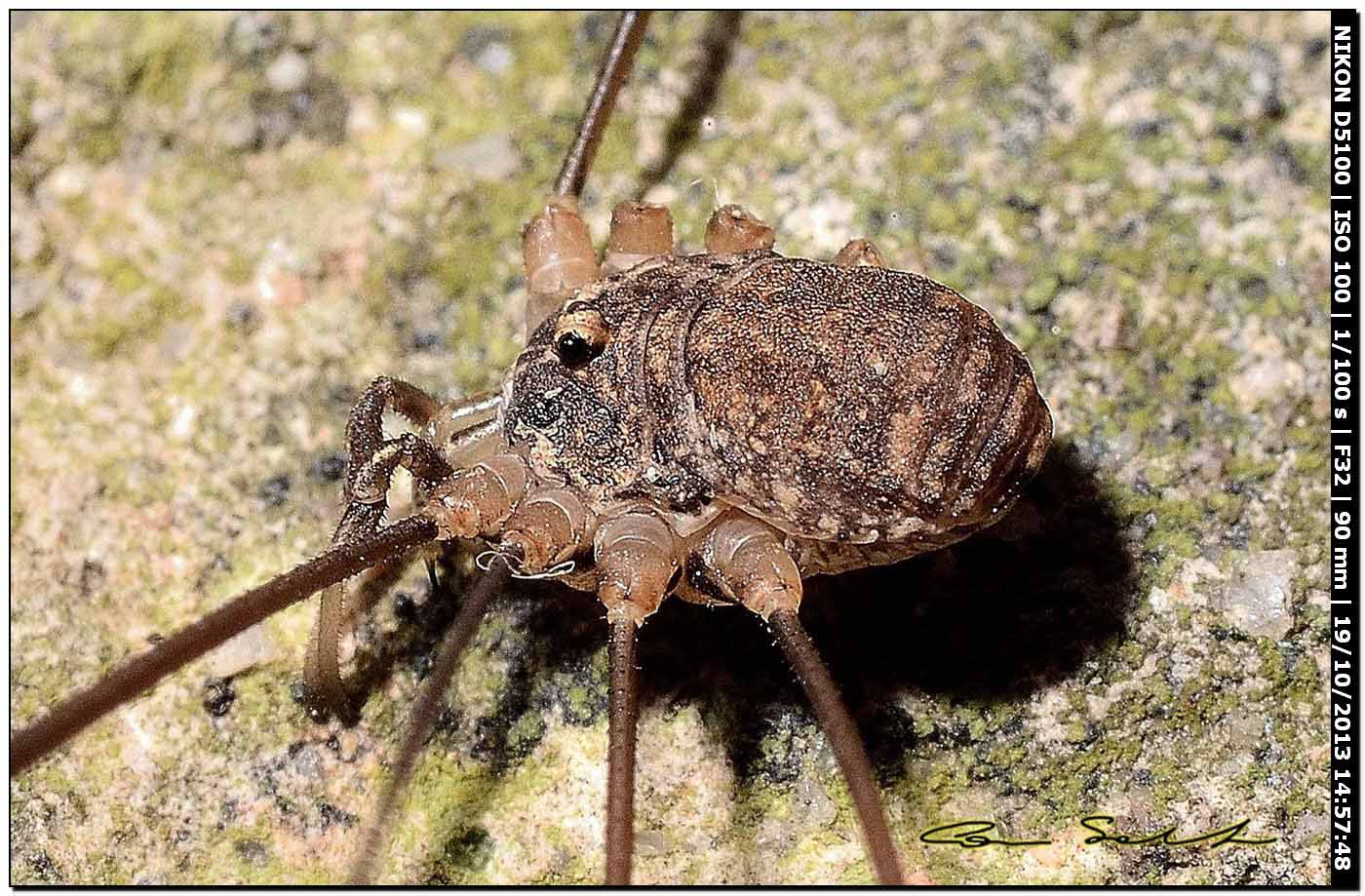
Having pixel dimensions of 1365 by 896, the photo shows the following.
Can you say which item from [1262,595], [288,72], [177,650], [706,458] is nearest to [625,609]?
[706,458]

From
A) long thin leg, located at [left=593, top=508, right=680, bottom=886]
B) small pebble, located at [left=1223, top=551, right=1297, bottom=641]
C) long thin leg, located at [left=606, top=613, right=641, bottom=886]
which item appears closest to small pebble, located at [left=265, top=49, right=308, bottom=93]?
long thin leg, located at [left=593, top=508, right=680, bottom=886]

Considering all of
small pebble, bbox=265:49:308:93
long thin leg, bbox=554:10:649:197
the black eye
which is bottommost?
the black eye

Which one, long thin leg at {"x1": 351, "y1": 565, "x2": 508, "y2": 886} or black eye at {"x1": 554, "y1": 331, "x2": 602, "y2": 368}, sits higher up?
black eye at {"x1": 554, "y1": 331, "x2": 602, "y2": 368}

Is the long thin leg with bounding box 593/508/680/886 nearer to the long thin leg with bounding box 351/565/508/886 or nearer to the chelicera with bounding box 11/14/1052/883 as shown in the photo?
the chelicera with bounding box 11/14/1052/883

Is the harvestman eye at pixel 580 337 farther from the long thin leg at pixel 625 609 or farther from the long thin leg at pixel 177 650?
the long thin leg at pixel 177 650

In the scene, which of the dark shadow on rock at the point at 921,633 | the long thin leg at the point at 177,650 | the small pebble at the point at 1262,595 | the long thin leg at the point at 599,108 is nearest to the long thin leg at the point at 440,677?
the long thin leg at the point at 177,650

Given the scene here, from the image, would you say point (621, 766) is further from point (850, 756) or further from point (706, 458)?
point (706, 458)
